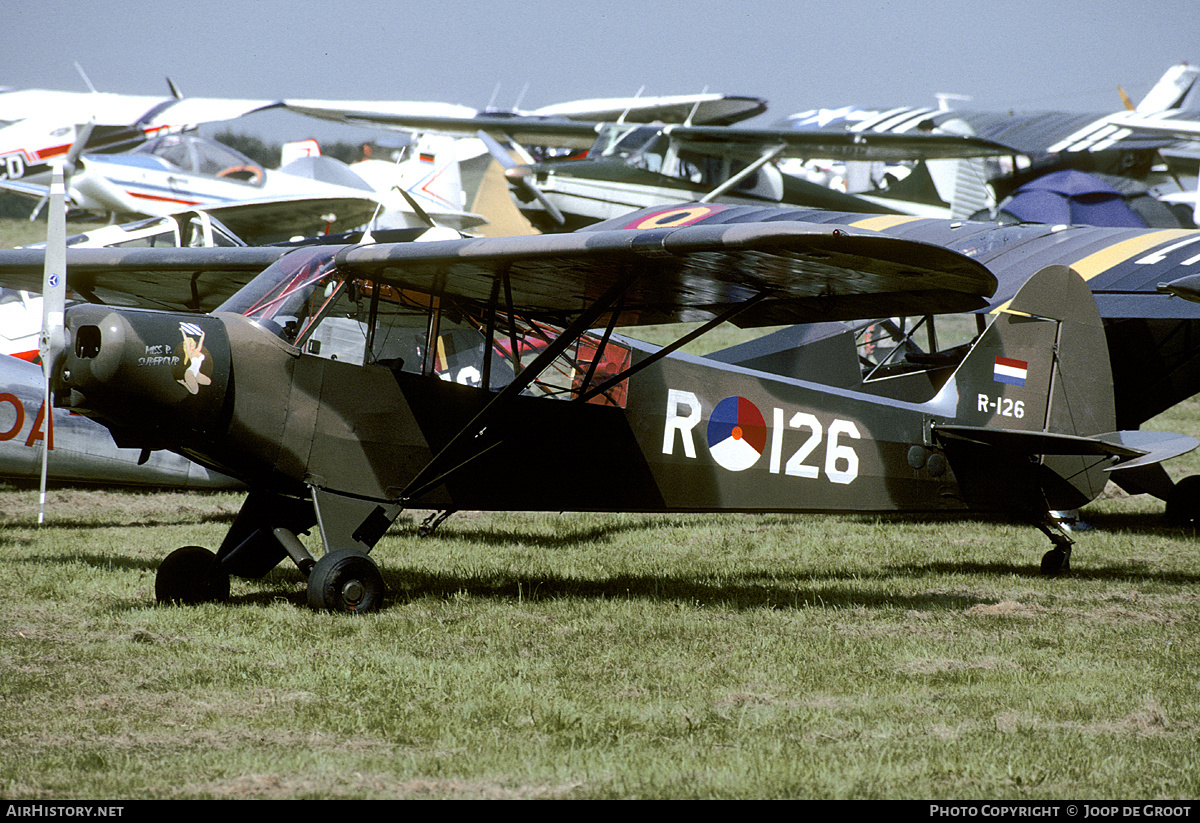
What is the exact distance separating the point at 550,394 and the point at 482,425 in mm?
598

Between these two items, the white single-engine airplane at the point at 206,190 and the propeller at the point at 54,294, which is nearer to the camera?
the propeller at the point at 54,294

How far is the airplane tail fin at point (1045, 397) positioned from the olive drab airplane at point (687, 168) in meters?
17.4

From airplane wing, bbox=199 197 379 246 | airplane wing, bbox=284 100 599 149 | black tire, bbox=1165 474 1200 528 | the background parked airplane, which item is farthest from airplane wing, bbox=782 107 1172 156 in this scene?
black tire, bbox=1165 474 1200 528

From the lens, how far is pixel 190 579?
683 centimetres

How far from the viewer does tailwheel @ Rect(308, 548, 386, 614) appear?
20.9 ft

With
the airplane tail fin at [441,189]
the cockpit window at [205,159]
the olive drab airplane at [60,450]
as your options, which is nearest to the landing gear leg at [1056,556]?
the olive drab airplane at [60,450]

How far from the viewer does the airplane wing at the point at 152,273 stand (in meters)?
8.30

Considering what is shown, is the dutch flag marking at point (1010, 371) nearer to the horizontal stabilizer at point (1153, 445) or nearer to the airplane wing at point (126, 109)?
the horizontal stabilizer at point (1153, 445)

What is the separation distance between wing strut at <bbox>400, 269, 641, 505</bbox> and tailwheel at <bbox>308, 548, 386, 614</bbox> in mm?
528

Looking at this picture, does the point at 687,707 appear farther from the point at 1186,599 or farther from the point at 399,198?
the point at 399,198

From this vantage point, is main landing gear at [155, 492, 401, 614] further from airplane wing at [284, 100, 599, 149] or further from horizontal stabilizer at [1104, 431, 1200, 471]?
Answer: airplane wing at [284, 100, 599, 149]

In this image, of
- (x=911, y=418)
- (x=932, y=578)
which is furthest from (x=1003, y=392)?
(x=932, y=578)

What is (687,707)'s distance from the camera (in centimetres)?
485

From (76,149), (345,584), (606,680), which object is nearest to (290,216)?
(76,149)
